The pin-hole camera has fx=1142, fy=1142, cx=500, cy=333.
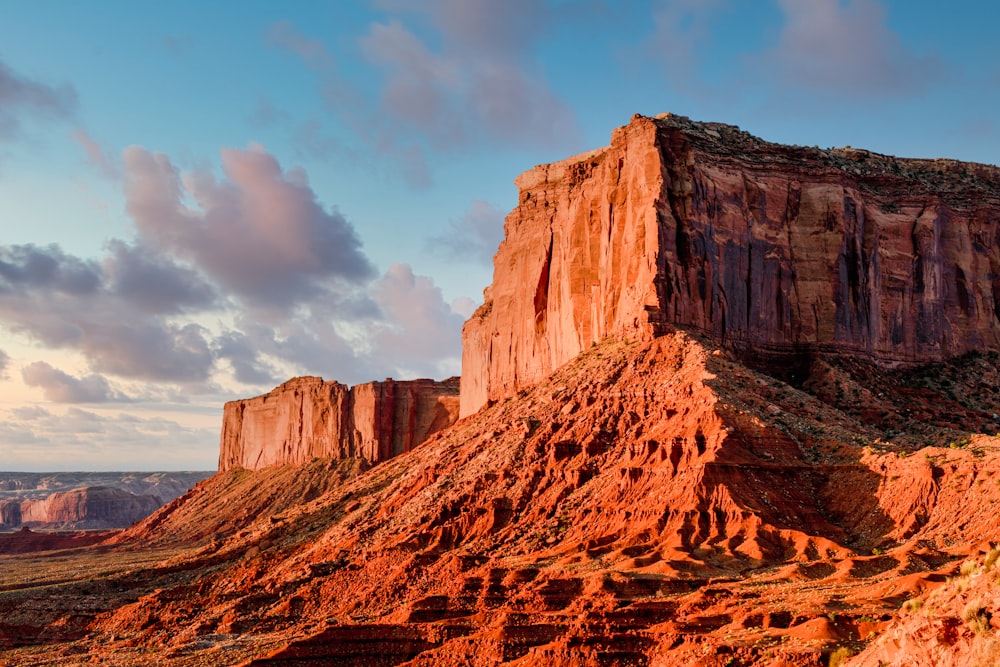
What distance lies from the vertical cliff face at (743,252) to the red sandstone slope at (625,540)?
5851 millimetres

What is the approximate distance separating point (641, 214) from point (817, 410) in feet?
57.8

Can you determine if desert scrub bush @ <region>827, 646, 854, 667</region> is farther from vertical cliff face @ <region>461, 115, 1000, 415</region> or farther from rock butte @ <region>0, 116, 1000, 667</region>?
vertical cliff face @ <region>461, 115, 1000, 415</region>

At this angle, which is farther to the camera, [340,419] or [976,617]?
[340,419]

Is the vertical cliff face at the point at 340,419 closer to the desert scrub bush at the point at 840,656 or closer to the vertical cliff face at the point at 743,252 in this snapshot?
the vertical cliff face at the point at 743,252

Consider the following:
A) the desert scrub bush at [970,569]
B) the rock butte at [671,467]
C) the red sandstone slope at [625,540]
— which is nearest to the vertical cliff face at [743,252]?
the rock butte at [671,467]

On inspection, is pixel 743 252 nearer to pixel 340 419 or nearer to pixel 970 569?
pixel 970 569

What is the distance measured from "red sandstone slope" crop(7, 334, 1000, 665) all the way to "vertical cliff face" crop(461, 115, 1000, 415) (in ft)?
19.2

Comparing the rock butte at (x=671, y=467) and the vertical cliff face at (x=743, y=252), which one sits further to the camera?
the vertical cliff face at (x=743, y=252)

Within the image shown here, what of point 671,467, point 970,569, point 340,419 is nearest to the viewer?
point 970,569

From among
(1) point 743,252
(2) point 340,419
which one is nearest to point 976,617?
(1) point 743,252

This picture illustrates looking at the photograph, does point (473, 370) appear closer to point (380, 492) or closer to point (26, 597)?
point (380, 492)

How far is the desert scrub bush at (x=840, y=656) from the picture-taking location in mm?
29214

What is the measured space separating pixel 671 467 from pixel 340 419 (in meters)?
75.8

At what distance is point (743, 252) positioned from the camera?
76.1 metres
